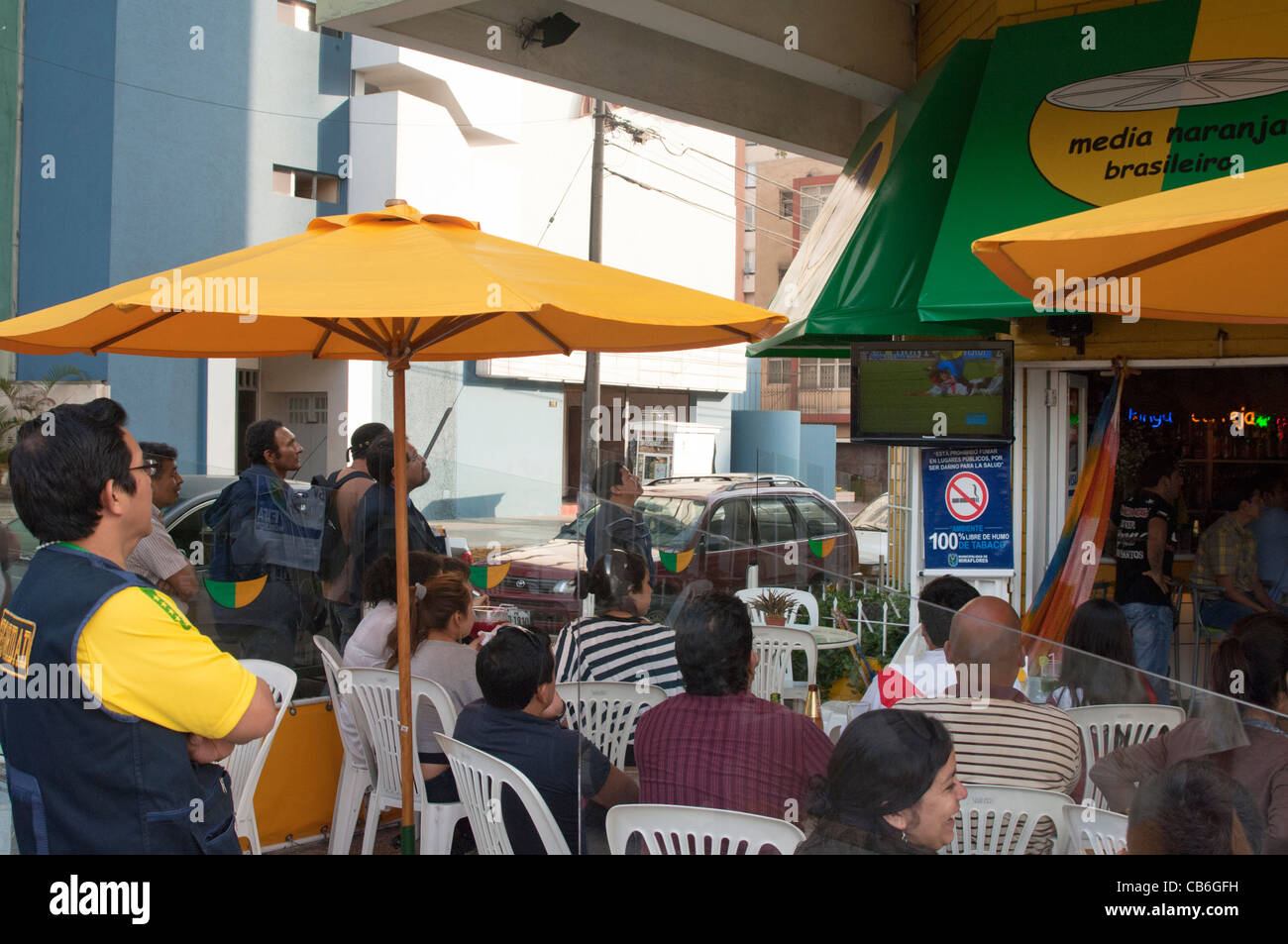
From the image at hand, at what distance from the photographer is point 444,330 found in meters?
4.11

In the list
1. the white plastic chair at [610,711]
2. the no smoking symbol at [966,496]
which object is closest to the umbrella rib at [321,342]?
the white plastic chair at [610,711]

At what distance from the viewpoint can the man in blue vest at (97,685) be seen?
7.13ft

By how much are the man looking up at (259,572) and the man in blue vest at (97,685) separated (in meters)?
2.44

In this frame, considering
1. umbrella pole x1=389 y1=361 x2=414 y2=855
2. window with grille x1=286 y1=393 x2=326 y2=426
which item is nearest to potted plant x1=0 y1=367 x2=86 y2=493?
window with grille x1=286 y1=393 x2=326 y2=426

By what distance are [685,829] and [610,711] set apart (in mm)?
1129

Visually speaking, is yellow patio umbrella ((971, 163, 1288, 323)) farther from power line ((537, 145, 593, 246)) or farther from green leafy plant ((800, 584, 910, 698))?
power line ((537, 145, 593, 246))

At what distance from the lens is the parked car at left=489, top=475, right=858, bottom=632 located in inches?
159

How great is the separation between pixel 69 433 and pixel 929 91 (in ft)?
18.5

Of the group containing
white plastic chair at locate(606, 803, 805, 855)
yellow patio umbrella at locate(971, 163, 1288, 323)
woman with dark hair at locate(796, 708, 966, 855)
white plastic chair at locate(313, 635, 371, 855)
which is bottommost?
white plastic chair at locate(313, 635, 371, 855)

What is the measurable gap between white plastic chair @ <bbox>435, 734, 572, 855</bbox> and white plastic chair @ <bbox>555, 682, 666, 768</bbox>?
1.71 feet

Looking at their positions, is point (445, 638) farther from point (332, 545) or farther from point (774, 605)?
point (774, 605)

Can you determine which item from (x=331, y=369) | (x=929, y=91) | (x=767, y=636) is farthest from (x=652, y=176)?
(x=767, y=636)

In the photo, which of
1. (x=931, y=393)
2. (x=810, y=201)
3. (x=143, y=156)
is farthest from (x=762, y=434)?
(x=931, y=393)
